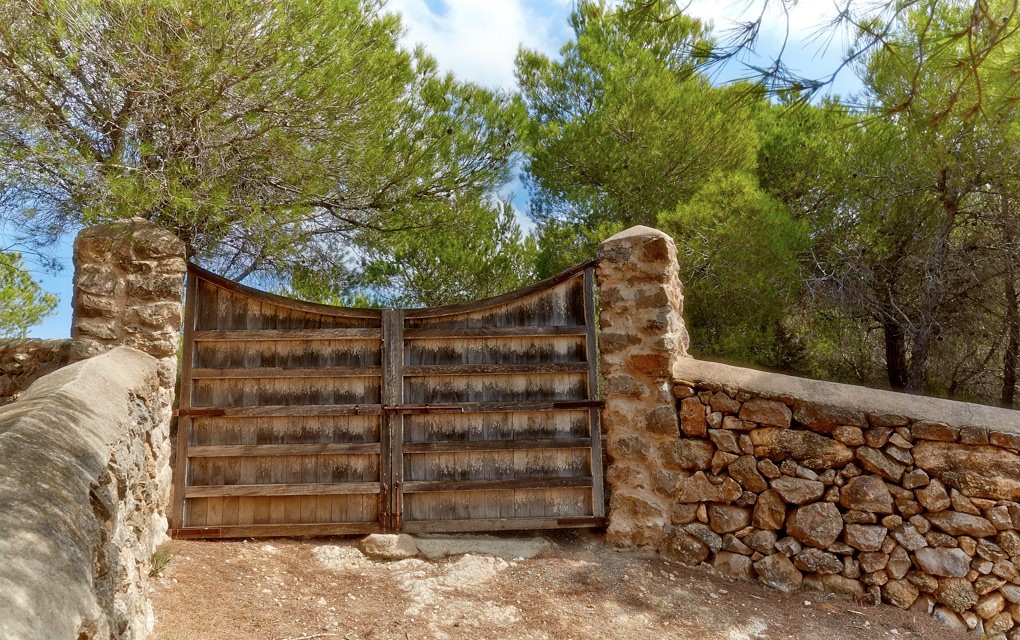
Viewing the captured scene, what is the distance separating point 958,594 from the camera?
4.17 meters

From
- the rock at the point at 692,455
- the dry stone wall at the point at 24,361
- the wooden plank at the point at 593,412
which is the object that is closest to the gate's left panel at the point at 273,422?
the dry stone wall at the point at 24,361

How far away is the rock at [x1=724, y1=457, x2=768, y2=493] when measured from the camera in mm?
4469

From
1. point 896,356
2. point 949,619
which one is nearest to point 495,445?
point 949,619

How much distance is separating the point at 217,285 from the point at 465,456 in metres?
2.16

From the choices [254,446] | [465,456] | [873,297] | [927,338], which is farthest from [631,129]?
[254,446]

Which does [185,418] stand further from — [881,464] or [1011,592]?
[1011,592]

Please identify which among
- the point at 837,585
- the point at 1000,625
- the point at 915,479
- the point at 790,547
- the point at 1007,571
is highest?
→ the point at 915,479

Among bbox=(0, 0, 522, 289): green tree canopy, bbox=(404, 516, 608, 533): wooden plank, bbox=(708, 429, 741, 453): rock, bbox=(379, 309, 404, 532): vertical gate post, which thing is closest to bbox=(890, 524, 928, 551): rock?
bbox=(708, 429, 741, 453): rock

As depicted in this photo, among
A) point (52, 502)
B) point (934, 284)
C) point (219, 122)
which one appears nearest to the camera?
point (52, 502)

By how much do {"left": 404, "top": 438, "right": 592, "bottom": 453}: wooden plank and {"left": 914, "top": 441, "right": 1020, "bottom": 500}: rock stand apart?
216 cm

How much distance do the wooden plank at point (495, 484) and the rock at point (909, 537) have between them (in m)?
1.97

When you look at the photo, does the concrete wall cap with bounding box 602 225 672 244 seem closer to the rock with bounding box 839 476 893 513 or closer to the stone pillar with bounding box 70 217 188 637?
the rock with bounding box 839 476 893 513

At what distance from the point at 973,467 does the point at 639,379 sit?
2097 millimetres

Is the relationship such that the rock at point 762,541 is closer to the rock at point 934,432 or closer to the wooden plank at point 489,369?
the rock at point 934,432
